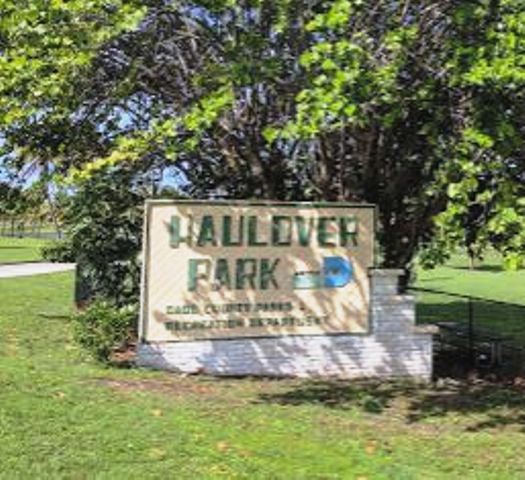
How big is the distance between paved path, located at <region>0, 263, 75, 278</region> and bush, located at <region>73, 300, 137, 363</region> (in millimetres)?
16994

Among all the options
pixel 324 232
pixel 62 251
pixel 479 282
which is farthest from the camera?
pixel 479 282

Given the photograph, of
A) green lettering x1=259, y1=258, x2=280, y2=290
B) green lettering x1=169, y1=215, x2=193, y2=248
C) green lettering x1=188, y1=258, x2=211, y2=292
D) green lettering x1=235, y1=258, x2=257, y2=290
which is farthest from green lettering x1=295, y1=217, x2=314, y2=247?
green lettering x1=169, y1=215, x2=193, y2=248

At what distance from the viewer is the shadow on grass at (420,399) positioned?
10.1 meters

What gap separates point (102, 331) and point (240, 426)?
10.5 ft

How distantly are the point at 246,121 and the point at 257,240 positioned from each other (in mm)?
1544

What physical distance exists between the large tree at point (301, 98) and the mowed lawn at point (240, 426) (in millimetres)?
1781

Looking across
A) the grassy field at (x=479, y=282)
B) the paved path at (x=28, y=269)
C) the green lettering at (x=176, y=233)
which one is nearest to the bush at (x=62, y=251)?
the green lettering at (x=176, y=233)

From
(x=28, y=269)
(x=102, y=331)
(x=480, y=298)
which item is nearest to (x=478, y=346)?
(x=102, y=331)

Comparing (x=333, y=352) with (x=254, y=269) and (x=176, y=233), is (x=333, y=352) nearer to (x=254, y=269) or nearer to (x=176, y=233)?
(x=254, y=269)

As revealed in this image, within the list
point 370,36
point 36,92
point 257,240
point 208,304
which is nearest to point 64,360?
point 208,304

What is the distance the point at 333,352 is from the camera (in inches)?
484

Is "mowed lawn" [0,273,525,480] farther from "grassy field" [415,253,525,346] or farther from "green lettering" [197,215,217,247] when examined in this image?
"grassy field" [415,253,525,346]

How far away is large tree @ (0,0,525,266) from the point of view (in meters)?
8.96

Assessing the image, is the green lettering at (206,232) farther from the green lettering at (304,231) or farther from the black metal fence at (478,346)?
the black metal fence at (478,346)
